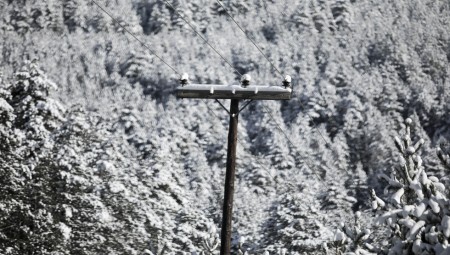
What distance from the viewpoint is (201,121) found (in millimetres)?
34562

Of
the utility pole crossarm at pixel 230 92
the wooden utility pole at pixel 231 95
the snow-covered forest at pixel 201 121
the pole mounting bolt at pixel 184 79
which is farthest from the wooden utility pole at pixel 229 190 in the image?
the snow-covered forest at pixel 201 121

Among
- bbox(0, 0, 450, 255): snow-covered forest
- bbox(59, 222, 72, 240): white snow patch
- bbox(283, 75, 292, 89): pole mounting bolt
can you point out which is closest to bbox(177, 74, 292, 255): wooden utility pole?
bbox(283, 75, 292, 89): pole mounting bolt

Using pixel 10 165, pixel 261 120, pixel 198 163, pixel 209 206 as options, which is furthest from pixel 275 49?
pixel 10 165

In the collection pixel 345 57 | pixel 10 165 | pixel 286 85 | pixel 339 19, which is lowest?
pixel 10 165

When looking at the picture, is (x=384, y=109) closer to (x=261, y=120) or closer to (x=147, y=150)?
(x=261, y=120)

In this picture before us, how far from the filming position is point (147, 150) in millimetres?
32125

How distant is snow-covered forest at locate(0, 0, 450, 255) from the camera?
86.5 feet

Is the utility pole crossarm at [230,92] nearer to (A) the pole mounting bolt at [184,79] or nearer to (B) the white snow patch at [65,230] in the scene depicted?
(A) the pole mounting bolt at [184,79]

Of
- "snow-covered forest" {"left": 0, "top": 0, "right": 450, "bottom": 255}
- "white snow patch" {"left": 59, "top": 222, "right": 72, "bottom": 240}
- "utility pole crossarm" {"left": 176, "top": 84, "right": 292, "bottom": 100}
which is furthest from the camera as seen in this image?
"snow-covered forest" {"left": 0, "top": 0, "right": 450, "bottom": 255}

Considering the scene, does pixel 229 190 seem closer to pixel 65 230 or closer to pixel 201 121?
pixel 65 230

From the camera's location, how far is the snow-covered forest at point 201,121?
86.5ft

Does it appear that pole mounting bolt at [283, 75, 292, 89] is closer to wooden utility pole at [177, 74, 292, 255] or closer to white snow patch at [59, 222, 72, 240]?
wooden utility pole at [177, 74, 292, 255]

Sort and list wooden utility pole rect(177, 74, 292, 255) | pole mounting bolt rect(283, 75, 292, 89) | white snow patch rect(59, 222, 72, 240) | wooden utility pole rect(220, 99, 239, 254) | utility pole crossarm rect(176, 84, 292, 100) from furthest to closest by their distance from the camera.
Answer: white snow patch rect(59, 222, 72, 240) → pole mounting bolt rect(283, 75, 292, 89) → utility pole crossarm rect(176, 84, 292, 100) → wooden utility pole rect(177, 74, 292, 255) → wooden utility pole rect(220, 99, 239, 254)

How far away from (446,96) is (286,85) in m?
28.2
